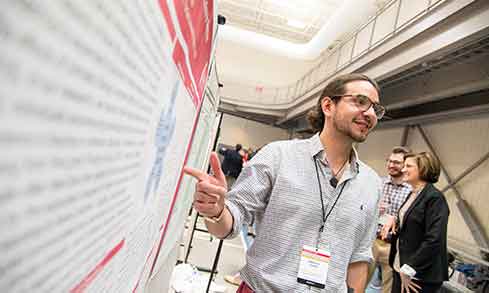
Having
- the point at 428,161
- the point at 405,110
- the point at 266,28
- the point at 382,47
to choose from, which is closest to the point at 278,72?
the point at 266,28

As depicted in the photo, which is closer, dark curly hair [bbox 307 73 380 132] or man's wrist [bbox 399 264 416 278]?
dark curly hair [bbox 307 73 380 132]

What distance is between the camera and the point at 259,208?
116cm

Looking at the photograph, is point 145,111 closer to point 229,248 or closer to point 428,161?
point 428,161

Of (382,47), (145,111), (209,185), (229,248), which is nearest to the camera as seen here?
(145,111)

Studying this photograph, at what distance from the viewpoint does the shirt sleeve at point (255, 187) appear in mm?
1122

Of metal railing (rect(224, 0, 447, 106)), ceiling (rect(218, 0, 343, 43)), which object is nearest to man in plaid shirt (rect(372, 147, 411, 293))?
metal railing (rect(224, 0, 447, 106))

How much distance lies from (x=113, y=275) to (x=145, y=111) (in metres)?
0.22

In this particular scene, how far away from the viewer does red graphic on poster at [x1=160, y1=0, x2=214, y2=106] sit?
34 cm

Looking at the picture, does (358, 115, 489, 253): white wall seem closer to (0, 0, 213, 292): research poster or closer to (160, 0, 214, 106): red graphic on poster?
(160, 0, 214, 106): red graphic on poster

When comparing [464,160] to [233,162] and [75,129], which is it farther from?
[75,129]

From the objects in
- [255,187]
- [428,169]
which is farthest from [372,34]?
[255,187]

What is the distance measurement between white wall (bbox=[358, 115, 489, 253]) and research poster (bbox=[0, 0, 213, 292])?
4969mm

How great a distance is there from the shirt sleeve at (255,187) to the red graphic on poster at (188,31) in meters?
0.63

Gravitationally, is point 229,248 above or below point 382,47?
below
